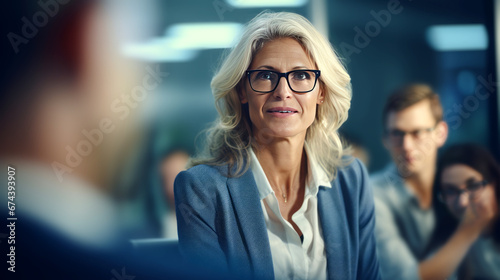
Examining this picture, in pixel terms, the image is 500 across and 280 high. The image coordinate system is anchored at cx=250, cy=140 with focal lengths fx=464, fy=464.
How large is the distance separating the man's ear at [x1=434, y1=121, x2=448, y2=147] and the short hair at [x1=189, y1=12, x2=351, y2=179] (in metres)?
0.53

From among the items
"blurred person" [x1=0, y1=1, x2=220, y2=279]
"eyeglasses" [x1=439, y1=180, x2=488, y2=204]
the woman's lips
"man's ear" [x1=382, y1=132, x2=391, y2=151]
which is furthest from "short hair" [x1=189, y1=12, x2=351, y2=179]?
"eyeglasses" [x1=439, y1=180, x2=488, y2=204]

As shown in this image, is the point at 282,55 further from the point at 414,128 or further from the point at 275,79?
the point at 414,128

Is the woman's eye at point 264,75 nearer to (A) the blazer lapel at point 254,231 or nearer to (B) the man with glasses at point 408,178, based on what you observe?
(A) the blazer lapel at point 254,231

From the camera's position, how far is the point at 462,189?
6.12 feet

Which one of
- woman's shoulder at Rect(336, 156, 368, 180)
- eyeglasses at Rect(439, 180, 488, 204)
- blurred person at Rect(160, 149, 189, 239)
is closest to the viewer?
woman's shoulder at Rect(336, 156, 368, 180)

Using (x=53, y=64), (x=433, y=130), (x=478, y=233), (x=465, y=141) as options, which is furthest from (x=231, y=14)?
(x=478, y=233)

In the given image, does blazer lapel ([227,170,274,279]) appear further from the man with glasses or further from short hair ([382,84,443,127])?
short hair ([382,84,443,127])

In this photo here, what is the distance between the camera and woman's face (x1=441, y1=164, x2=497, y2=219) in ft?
6.09

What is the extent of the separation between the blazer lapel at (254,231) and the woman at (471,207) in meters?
0.86

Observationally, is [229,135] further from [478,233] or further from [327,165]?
[478,233]

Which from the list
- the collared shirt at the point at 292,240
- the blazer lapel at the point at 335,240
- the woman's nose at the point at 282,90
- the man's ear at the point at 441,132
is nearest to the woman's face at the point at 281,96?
the woman's nose at the point at 282,90

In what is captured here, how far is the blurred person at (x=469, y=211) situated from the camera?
6.08 feet

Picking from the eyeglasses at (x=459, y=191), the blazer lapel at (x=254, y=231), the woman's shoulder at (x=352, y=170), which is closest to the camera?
the blazer lapel at (x=254, y=231)

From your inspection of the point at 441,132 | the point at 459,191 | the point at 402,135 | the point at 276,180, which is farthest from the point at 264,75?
the point at 459,191
